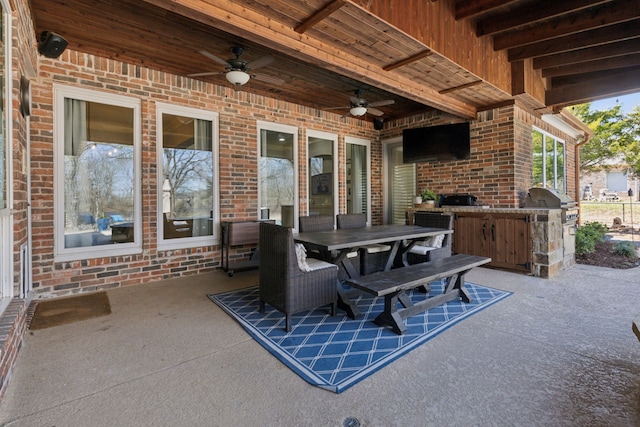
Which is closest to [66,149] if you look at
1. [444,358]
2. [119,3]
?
[119,3]

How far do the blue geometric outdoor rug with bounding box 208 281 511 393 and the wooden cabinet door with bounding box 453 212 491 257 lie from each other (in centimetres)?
158

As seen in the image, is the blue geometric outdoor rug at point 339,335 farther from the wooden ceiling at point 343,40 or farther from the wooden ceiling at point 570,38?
the wooden ceiling at point 570,38

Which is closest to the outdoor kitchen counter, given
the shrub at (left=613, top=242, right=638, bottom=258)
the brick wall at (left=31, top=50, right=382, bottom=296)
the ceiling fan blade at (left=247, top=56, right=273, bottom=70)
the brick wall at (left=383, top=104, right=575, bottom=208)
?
the brick wall at (left=383, top=104, right=575, bottom=208)

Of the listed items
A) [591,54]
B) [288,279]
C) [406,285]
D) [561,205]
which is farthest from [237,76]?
[561,205]

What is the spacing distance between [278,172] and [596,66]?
522 cm

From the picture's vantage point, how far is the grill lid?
184 inches

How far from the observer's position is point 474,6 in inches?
132

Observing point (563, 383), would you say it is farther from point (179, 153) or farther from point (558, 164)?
point (558, 164)

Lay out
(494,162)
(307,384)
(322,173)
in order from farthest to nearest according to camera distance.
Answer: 1. (322,173)
2. (494,162)
3. (307,384)

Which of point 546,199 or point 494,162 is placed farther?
point 494,162

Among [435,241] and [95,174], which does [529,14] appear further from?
[95,174]

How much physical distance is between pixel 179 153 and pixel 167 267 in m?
1.66

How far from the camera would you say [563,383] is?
1860mm

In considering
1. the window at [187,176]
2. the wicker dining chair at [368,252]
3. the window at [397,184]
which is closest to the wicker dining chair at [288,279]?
the wicker dining chair at [368,252]
